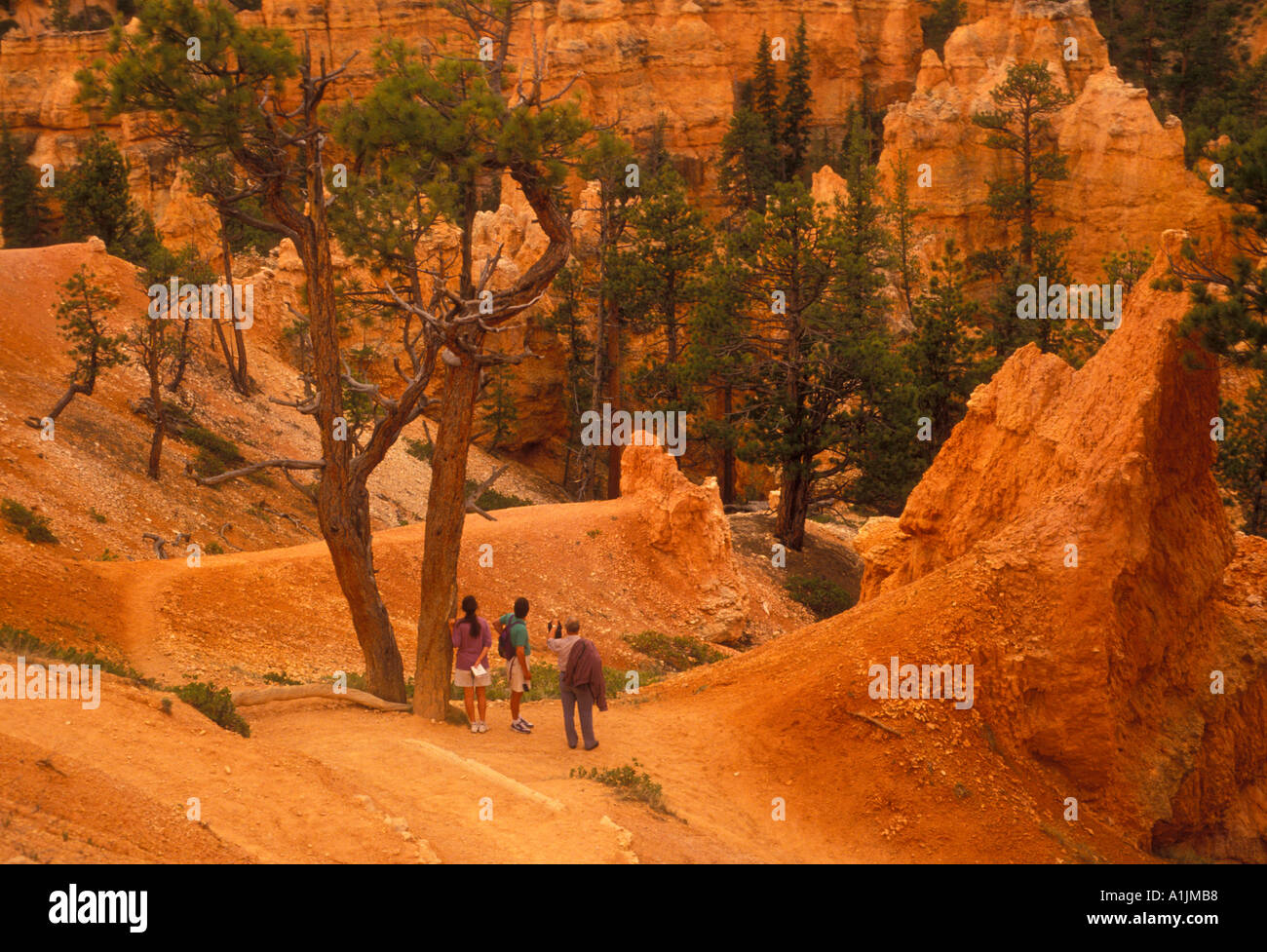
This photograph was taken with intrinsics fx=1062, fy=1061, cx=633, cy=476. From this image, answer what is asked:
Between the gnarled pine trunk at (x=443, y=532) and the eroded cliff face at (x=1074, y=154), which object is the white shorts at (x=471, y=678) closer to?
the gnarled pine trunk at (x=443, y=532)

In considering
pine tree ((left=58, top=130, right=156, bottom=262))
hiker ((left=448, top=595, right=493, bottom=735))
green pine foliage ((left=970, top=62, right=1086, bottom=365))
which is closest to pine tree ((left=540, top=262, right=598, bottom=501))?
green pine foliage ((left=970, top=62, right=1086, bottom=365))

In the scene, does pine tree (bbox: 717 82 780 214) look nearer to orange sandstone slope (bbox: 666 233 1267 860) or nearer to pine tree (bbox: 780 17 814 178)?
pine tree (bbox: 780 17 814 178)

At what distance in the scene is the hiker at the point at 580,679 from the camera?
39.1ft

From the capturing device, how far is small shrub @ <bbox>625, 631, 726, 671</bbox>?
75.7ft

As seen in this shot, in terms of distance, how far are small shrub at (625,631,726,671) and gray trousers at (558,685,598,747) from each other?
10669mm

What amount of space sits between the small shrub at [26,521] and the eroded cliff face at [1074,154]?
38.7 metres

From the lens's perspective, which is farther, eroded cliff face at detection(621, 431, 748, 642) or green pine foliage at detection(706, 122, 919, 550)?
green pine foliage at detection(706, 122, 919, 550)

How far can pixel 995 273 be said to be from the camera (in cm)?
4556

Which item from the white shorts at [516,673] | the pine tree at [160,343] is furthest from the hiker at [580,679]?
the pine tree at [160,343]

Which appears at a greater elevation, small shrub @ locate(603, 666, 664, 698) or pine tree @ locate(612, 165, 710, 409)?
pine tree @ locate(612, 165, 710, 409)

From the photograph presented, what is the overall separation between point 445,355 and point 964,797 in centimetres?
752

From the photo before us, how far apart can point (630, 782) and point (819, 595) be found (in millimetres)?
19821

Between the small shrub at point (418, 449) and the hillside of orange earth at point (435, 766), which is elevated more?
the hillside of orange earth at point (435, 766)

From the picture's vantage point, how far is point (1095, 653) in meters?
A: 12.1
